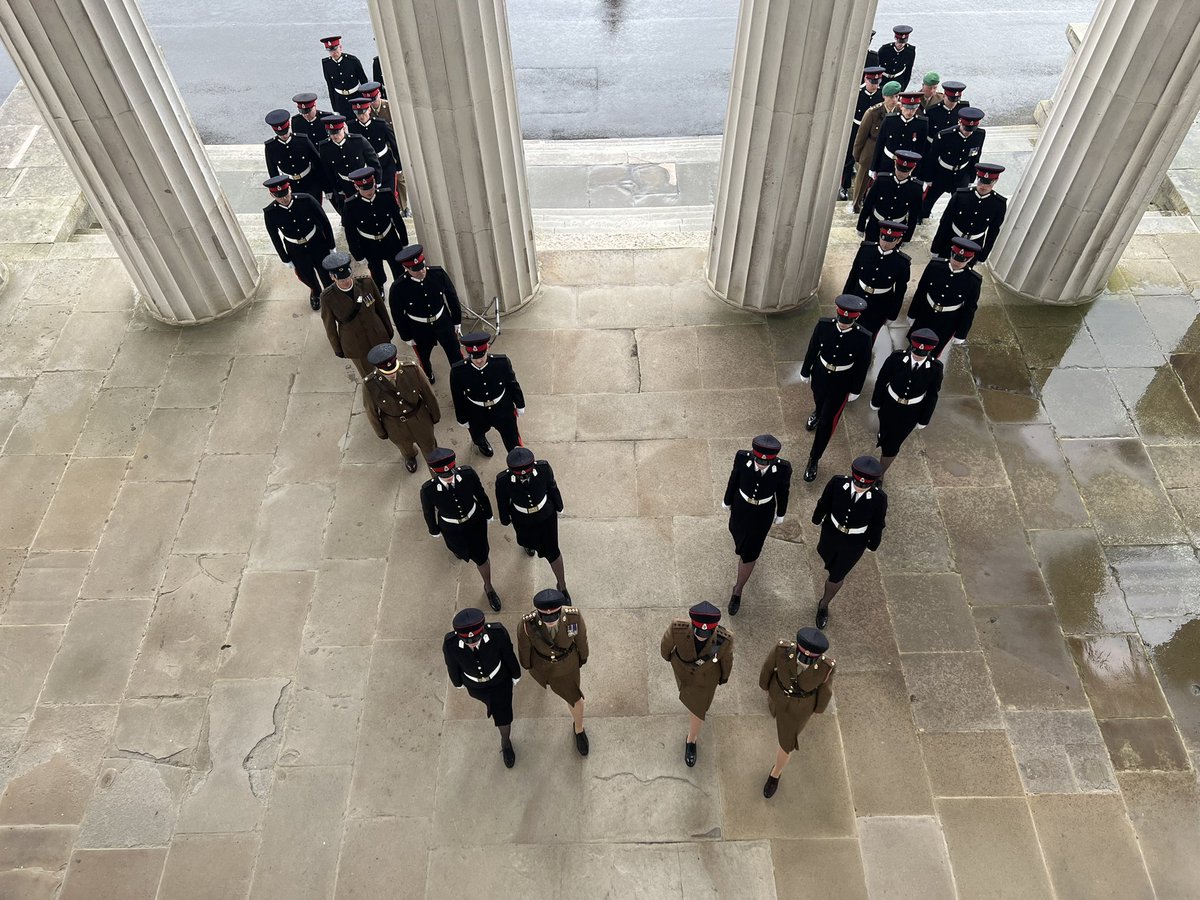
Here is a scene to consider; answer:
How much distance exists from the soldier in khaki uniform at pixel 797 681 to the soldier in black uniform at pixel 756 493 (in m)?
1.01

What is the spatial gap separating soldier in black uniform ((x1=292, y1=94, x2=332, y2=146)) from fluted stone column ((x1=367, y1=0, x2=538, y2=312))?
2120 millimetres

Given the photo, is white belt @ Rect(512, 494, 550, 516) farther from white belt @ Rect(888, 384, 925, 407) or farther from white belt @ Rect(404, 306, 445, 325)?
white belt @ Rect(888, 384, 925, 407)

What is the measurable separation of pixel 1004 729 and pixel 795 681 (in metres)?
1.93

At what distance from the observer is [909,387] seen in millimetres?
6023

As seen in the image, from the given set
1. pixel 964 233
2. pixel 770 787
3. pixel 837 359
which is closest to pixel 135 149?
pixel 837 359

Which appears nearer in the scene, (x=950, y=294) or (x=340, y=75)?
(x=950, y=294)

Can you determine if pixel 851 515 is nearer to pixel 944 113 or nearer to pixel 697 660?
pixel 697 660

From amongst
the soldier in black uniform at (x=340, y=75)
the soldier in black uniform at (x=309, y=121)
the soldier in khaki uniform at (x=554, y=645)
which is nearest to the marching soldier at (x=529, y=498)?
the soldier in khaki uniform at (x=554, y=645)

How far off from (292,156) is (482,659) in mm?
5891

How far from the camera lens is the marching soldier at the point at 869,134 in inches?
346

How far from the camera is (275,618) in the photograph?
618 cm

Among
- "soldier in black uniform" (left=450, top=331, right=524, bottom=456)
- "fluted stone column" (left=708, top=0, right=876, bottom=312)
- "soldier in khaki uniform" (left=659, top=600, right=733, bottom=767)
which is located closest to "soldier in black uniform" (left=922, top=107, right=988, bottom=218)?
"fluted stone column" (left=708, top=0, right=876, bottom=312)

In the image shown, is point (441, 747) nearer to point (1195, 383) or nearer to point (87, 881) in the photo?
point (87, 881)

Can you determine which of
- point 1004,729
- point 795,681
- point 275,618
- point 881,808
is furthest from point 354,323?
point 1004,729
